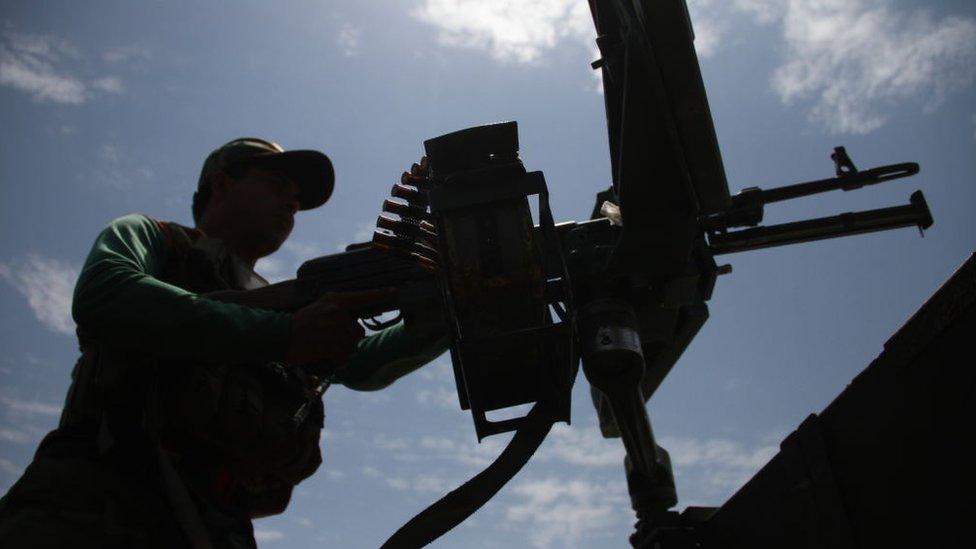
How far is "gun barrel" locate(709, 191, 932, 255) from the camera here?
10.6 ft

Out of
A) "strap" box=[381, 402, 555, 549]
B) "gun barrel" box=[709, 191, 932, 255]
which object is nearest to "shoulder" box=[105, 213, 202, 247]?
"strap" box=[381, 402, 555, 549]

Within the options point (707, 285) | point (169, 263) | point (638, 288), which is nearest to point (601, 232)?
point (638, 288)

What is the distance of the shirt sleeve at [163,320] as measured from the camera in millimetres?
2682

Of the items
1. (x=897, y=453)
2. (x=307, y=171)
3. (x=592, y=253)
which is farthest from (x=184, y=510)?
(x=897, y=453)

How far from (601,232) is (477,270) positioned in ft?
2.91

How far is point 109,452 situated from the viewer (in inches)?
104

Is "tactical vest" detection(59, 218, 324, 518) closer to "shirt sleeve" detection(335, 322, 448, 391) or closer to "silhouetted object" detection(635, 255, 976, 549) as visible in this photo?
"shirt sleeve" detection(335, 322, 448, 391)

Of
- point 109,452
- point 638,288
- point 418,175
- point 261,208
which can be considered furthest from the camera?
point 261,208

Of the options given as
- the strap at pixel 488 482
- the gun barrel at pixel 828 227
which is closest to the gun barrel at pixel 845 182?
the gun barrel at pixel 828 227

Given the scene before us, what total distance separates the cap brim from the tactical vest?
104cm

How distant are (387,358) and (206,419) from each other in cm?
132

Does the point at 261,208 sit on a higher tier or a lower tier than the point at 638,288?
higher

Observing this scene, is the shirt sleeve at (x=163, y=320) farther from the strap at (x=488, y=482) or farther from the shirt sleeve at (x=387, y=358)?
the shirt sleeve at (x=387, y=358)

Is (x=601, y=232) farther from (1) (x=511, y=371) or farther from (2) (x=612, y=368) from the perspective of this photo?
(1) (x=511, y=371)
